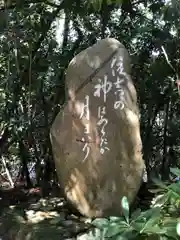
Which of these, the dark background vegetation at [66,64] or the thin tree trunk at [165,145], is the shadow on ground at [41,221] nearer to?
the dark background vegetation at [66,64]

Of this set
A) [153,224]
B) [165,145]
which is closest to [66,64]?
[165,145]

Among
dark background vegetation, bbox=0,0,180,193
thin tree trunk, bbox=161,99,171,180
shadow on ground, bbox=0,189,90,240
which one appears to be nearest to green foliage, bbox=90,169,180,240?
shadow on ground, bbox=0,189,90,240

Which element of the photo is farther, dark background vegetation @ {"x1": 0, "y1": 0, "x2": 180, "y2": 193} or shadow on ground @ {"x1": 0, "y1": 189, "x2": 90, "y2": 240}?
dark background vegetation @ {"x1": 0, "y1": 0, "x2": 180, "y2": 193}

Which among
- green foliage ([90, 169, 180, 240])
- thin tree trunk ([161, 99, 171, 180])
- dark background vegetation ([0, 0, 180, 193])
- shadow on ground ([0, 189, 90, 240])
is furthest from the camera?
thin tree trunk ([161, 99, 171, 180])

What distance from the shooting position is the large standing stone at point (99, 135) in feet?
9.30

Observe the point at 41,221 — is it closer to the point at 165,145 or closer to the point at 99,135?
the point at 99,135

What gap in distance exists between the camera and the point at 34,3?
340 cm

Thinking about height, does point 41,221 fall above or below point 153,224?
below

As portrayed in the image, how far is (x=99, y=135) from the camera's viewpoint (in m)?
2.90

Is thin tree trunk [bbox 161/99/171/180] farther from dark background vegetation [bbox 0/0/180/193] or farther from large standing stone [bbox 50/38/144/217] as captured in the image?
large standing stone [bbox 50/38/144/217]

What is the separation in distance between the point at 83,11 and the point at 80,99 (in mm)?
678

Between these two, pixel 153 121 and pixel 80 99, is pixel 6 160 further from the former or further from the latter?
pixel 80 99

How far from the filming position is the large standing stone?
2.83m

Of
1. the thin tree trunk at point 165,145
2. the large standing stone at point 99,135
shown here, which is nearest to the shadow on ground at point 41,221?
the large standing stone at point 99,135
